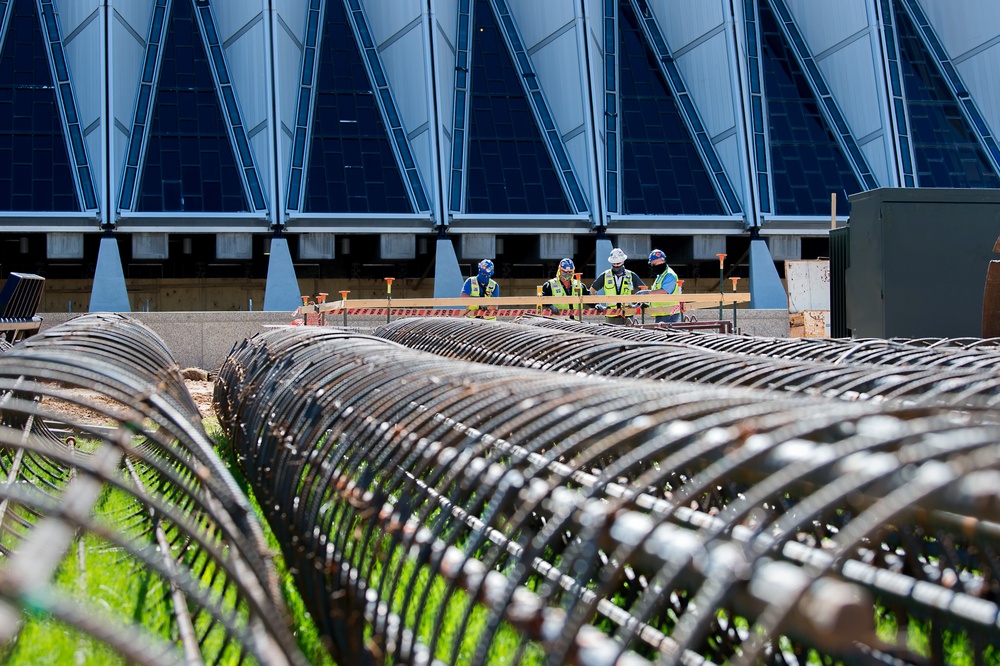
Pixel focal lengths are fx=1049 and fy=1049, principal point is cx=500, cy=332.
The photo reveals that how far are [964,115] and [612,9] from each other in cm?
1193

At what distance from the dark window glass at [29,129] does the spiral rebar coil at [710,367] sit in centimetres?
2200

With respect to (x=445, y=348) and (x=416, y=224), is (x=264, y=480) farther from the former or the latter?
(x=416, y=224)

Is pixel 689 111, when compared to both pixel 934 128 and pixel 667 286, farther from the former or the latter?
pixel 667 286

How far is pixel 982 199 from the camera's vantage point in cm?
1248

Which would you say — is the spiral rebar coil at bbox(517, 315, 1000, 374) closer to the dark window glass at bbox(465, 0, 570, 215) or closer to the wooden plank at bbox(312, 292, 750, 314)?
the wooden plank at bbox(312, 292, 750, 314)

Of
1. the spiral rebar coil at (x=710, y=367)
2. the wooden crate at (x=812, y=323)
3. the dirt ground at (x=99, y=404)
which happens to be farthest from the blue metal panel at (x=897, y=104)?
the spiral rebar coil at (x=710, y=367)

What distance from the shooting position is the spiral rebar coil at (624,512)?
6.03 ft

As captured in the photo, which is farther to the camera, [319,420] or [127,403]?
[319,420]

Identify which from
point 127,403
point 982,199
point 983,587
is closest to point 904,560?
point 983,587

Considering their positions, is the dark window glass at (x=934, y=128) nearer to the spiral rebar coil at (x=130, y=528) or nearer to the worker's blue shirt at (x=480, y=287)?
the worker's blue shirt at (x=480, y=287)

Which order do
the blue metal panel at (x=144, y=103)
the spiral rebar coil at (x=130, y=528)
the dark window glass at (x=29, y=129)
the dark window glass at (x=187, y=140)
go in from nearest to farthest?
the spiral rebar coil at (x=130, y=528), the dark window glass at (x=29, y=129), the blue metal panel at (x=144, y=103), the dark window glass at (x=187, y=140)

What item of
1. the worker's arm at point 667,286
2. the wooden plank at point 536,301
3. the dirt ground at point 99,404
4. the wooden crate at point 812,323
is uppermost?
the worker's arm at point 667,286

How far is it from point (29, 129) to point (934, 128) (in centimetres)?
2771

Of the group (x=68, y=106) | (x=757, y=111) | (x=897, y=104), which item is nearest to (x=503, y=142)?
(x=757, y=111)
